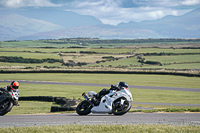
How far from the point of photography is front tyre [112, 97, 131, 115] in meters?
16.4

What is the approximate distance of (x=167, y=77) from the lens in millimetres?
68375

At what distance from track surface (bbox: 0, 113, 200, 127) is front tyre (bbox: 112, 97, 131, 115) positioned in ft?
0.92

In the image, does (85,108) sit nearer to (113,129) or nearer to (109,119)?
(109,119)

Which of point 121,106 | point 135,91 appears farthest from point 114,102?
point 135,91

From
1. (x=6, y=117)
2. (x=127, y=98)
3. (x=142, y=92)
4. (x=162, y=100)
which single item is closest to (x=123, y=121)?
(x=127, y=98)

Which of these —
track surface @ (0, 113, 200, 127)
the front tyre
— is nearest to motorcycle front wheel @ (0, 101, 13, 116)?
track surface @ (0, 113, 200, 127)

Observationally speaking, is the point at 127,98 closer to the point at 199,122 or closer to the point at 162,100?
the point at 199,122

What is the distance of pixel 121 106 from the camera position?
650 inches

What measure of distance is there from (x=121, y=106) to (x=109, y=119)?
1195 mm

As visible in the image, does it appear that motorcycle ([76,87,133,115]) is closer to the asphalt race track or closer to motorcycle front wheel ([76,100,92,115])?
motorcycle front wheel ([76,100,92,115])

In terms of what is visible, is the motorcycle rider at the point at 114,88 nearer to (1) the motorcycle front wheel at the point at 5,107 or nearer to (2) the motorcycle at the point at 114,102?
(2) the motorcycle at the point at 114,102

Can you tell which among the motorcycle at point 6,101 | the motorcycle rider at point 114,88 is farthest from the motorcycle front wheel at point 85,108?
the motorcycle at point 6,101

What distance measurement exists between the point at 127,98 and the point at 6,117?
668cm

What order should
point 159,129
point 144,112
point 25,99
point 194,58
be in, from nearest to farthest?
point 159,129, point 144,112, point 25,99, point 194,58
